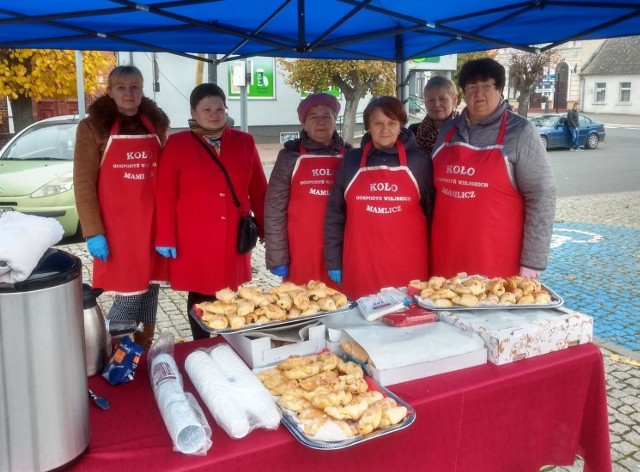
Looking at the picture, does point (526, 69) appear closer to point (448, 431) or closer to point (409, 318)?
point (409, 318)

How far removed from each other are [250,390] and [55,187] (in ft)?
21.0

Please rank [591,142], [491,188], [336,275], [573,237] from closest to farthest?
1. [491,188]
2. [336,275]
3. [573,237]
4. [591,142]

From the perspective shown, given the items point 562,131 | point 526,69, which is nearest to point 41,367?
point 562,131

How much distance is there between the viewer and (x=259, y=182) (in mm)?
3738

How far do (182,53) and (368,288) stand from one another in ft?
8.96

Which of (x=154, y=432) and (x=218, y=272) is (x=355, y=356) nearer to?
(x=154, y=432)

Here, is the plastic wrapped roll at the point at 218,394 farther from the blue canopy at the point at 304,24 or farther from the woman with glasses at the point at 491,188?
the blue canopy at the point at 304,24

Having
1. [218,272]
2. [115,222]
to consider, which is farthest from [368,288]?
[115,222]

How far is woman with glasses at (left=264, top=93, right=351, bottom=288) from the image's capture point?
3363 millimetres

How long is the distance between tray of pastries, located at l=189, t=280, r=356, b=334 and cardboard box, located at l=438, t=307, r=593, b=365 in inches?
17.6

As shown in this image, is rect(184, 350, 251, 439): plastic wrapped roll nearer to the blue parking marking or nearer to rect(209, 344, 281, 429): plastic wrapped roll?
rect(209, 344, 281, 429): plastic wrapped roll

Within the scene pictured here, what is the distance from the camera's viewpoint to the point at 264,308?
204cm

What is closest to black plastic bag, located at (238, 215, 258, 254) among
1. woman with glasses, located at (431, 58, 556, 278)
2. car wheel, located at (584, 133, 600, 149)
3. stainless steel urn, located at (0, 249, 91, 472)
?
woman with glasses, located at (431, 58, 556, 278)

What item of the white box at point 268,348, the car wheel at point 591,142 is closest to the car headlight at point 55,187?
the white box at point 268,348
